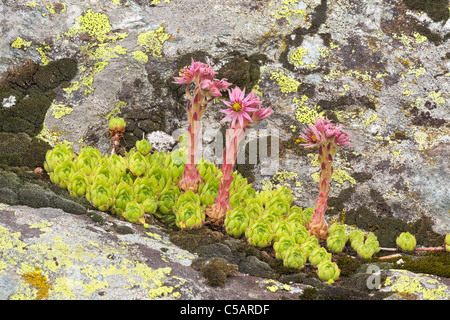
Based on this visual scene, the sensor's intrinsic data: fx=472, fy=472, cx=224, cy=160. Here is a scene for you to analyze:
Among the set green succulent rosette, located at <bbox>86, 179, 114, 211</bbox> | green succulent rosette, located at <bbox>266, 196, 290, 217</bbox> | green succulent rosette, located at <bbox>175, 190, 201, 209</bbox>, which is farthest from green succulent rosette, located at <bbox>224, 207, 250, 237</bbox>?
green succulent rosette, located at <bbox>86, 179, 114, 211</bbox>

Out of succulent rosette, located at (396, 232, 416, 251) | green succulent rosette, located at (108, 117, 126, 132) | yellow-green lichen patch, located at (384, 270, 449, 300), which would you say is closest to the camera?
yellow-green lichen patch, located at (384, 270, 449, 300)

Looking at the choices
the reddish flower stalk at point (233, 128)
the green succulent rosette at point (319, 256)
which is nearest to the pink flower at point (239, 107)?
the reddish flower stalk at point (233, 128)

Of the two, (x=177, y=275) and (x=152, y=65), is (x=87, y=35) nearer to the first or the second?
(x=152, y=65)

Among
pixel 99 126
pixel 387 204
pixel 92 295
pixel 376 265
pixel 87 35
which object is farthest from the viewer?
pixel 87 35

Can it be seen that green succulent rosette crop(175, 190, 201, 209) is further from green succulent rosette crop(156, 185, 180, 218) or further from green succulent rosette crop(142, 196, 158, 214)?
green succulent rosette crop(142, 196, 158, 214)

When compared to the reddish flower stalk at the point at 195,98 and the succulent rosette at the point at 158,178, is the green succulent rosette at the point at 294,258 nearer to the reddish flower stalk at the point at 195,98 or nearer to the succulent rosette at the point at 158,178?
the reddish flower stalk at the point at 195,98

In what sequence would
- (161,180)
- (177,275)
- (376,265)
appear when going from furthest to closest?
1. (161,180)
2. (376,265)
3. (177,275)

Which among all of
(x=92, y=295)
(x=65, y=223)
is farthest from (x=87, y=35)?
(x=92, y=295)
